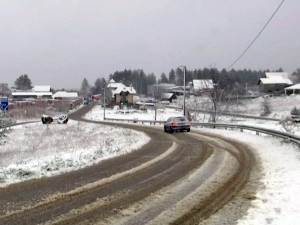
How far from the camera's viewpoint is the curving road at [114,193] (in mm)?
5801

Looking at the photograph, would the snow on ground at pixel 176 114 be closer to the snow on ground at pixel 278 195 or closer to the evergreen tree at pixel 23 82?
the snow on ground at pixel 278 195

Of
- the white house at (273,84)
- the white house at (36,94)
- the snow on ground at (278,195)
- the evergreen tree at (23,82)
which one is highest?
the evergreen tree at (23,82)

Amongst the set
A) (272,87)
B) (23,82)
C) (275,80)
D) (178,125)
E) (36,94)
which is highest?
(23,82)

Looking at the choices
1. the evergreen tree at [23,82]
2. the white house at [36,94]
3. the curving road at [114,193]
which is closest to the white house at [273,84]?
the white house at [36,94]

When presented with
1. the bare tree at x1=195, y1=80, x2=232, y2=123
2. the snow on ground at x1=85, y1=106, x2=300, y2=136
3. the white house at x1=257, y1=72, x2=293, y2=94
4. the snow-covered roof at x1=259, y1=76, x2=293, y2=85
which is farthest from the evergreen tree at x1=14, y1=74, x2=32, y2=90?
the bare tree at x1=195, y1=80, x2=232, y2=123

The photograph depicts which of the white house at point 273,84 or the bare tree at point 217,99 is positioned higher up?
the white house at point 273,84

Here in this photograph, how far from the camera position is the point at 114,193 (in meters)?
7.41

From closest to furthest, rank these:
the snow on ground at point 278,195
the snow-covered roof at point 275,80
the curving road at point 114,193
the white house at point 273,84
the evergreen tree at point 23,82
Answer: the snow on ground at point 278,195 < the curving road at point 114,193 < the white house at point 273,84 < the snow-covered roof at point 275,80 < the evergreen tree at point 23,82

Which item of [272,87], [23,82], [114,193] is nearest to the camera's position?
[114,193]

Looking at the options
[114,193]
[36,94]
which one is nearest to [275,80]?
[36,94]

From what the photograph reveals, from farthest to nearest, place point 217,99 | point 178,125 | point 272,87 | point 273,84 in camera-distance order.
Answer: point 272,87, point 273,84, point 217,99, point 178,125

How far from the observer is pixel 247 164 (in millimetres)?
11227

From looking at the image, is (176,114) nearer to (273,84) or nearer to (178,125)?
(178,125)

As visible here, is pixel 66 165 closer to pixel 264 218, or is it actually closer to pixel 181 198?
pixel 181 198
